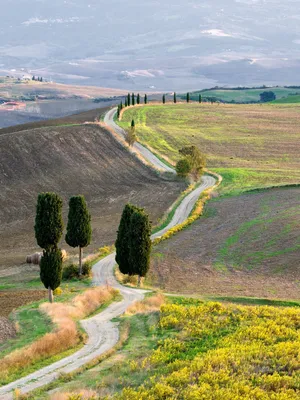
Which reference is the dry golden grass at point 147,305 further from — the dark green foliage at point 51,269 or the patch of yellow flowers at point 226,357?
the dark green foliage at point 51,269

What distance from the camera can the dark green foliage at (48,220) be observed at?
46406 millimetres

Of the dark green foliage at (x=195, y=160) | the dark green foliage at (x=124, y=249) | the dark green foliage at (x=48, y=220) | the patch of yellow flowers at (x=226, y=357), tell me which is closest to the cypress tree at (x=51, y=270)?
the dark green foliage at (x=48, y=220)

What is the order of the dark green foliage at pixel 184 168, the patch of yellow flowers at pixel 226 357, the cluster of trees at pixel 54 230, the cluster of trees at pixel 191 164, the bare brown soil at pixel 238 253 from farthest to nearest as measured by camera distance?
the cluster of trees at pixel 191 164 < the dark green foliage at pixel 184 168 < the bare brown soil at pixel 238 253 < the cluster of trees at pixel 54 230 < the patch of yellow flowers at pixel 226 357

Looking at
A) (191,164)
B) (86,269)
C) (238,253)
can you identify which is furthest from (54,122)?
(86,269)

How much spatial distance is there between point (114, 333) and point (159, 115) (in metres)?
133

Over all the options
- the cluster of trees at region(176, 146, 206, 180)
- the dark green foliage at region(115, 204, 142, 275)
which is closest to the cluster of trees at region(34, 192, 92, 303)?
the dark green foliage at region(115, 204, 142, 275)

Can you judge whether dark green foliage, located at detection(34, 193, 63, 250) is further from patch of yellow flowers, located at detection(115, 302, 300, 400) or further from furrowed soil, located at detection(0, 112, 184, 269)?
patch of yellow flowers, located at detection(115, 302, 300, 400)

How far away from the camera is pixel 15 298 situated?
4194 centimetres

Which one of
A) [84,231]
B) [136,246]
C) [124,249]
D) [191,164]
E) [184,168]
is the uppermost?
[191,164]

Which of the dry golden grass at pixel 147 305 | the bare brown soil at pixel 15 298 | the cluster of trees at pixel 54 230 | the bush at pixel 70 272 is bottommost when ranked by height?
the bush at pixel 70 272

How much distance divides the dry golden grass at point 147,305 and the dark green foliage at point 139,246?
21.3 feet

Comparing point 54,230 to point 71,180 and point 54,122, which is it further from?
point 54,122

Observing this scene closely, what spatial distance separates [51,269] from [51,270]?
0.06m

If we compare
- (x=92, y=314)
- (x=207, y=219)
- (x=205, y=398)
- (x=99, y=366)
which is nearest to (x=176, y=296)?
(x=92, y=314)
